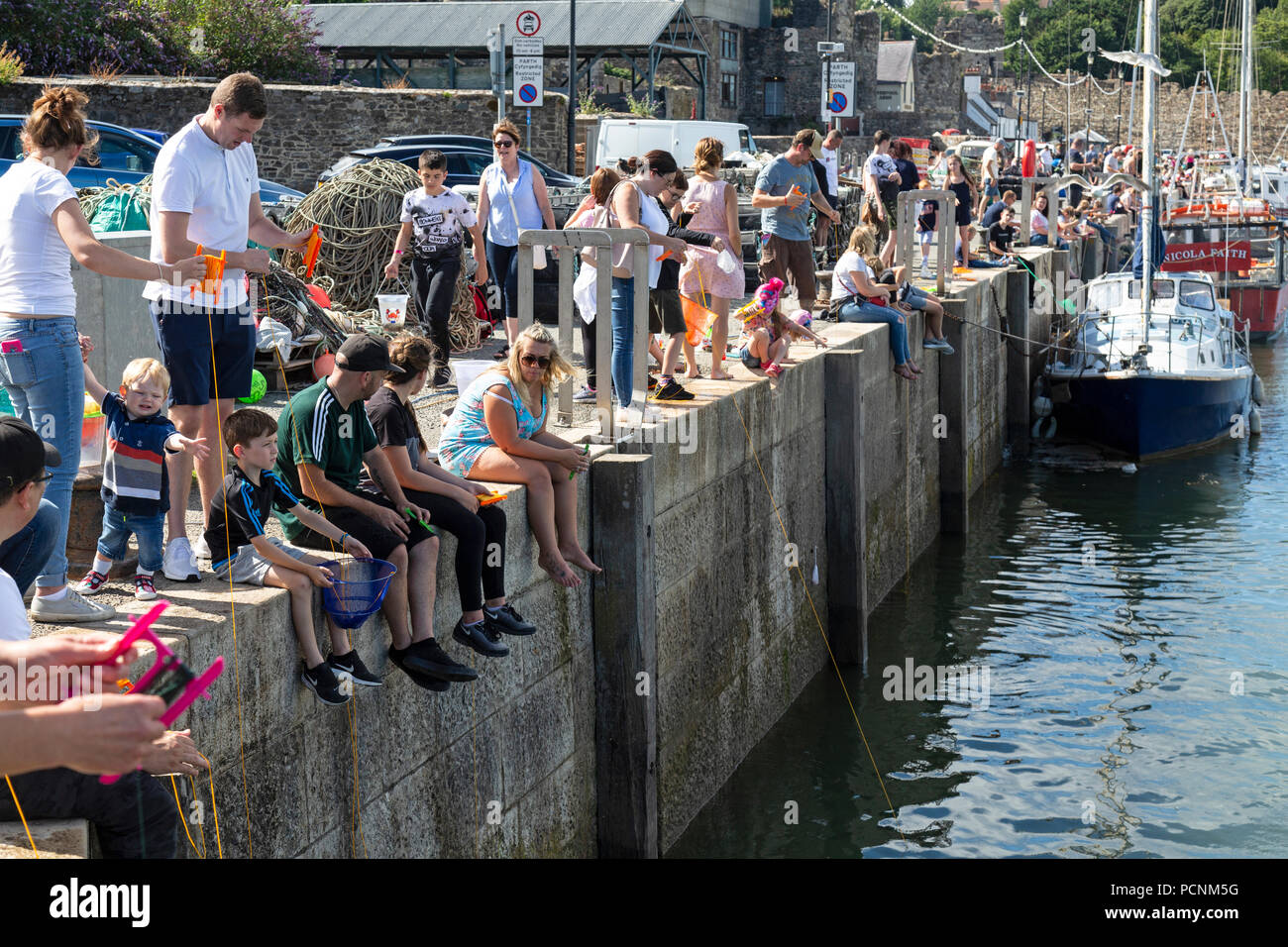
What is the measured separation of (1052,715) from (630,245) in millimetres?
4730

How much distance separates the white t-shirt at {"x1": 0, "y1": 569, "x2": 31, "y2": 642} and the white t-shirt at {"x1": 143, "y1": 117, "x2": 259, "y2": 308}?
2.71 m

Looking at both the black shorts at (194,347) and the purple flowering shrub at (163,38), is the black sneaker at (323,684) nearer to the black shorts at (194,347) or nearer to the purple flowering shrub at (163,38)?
the black shorts at (194,347)

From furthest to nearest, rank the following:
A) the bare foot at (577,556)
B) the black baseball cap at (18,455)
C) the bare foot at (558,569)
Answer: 1. the bare foot at (577,556)
2. the bare foot at (558,569)
3. the black baseball cap at (18,455)

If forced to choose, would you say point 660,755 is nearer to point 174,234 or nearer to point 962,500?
point 174,234

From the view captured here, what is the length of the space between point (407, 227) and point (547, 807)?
17.3ft

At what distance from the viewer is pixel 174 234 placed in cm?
611

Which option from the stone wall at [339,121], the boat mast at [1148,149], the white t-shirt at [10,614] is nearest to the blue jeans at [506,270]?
the white t-shirt at [10,614]

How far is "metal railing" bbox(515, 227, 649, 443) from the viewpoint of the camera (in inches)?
322

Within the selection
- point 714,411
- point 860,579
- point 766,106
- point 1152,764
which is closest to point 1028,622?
point 860,579

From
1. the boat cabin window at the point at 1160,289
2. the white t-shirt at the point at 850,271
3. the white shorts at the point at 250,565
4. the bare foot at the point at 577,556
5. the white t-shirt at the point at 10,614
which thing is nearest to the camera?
the white t-shirt at the point at 10,614

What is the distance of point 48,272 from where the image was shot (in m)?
5.48

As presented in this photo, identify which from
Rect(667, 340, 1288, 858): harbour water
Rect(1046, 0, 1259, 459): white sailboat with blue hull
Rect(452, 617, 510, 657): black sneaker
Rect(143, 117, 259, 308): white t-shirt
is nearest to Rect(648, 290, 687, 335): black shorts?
Rect(667, 340, 1288, 858): harbour water

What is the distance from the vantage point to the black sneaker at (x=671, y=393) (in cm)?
904

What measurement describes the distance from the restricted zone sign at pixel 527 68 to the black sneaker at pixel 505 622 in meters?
13.3
